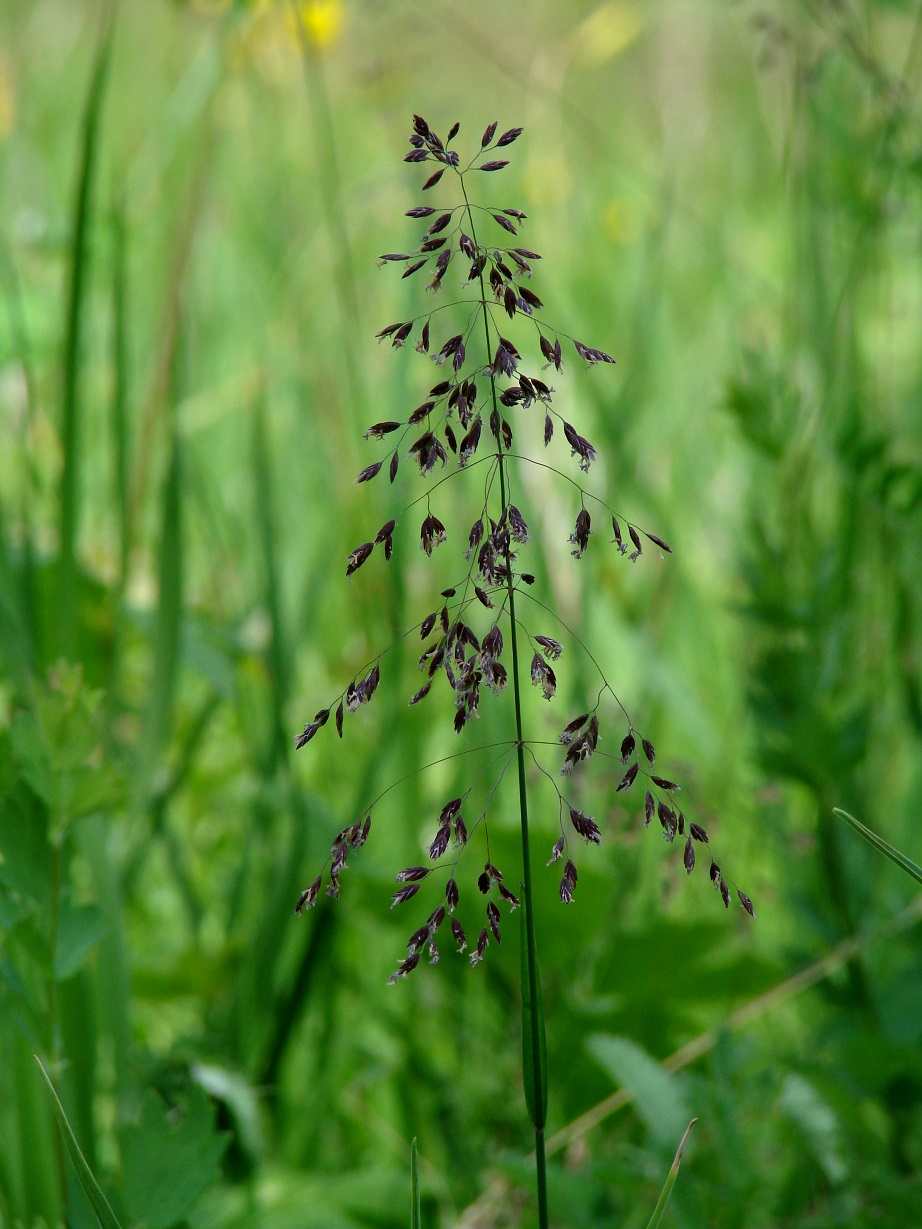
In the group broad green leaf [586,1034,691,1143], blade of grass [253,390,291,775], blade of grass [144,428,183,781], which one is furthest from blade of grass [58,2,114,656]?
broad green leaf [586,1034,691,1143]

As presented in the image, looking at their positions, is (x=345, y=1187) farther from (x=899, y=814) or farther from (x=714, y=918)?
(x=899, y=814)

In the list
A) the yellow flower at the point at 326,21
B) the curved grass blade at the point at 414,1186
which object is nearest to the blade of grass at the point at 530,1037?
the curved grass blade at the point at 414,1186

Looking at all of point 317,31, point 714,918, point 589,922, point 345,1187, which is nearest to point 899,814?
point 714,918

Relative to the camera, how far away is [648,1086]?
1130 millimetres

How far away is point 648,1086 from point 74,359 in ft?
2.97

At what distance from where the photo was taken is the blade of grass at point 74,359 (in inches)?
46.5

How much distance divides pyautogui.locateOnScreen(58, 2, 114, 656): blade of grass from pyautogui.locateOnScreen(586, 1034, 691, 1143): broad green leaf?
643 mm

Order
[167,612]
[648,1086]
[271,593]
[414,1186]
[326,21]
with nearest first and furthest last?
[414,1186], [648,1086], [167,612], [271,593], [326,21]

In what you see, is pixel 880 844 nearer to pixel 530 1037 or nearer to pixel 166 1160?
pixel 530 1037

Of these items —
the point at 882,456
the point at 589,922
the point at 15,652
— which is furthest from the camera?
the point at 882,456

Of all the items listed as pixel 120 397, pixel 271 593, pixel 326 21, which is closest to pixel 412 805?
pixel 271 593

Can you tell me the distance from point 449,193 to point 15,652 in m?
2.04

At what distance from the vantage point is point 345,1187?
120 cm

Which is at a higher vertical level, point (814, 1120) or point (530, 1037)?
point (530, 1037)
